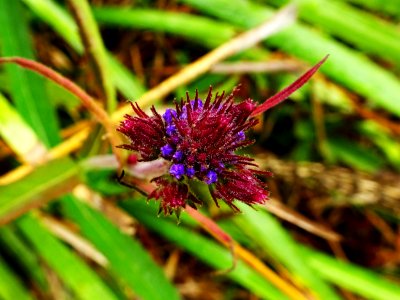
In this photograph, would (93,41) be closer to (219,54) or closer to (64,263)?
(219,54)

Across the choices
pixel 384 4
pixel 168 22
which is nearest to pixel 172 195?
pixel 168 22

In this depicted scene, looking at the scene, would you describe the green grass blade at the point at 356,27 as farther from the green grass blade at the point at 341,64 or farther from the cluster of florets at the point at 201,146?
the cluster of florets at the point at 201,146

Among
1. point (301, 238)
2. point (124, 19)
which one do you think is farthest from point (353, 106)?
point (124, 19)

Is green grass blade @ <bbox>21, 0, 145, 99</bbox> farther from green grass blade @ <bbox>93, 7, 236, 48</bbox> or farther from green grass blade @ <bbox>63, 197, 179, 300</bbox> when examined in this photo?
green grass blade @ <bbox>63, 197, 179, 300</bbox>

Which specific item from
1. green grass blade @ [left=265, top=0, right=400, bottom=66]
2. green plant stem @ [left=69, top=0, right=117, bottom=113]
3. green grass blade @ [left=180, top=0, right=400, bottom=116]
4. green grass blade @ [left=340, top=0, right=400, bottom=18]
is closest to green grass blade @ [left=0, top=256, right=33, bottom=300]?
green plant stem @ [left=69, top=0, right=117, bottom=113]

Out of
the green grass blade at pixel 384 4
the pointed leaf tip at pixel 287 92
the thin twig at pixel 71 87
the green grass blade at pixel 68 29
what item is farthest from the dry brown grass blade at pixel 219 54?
the pointed leaf tip at pixel 287 92

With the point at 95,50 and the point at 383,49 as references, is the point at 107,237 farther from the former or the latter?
the point at 383,49

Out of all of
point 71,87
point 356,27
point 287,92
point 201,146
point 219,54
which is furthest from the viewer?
point 356,27
